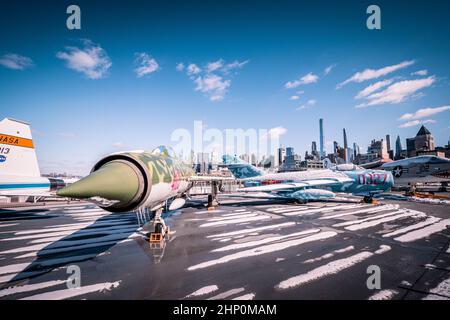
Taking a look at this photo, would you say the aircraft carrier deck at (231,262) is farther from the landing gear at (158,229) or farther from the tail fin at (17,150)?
the tail fin at (17,150)

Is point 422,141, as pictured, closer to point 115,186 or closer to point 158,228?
point 158,228

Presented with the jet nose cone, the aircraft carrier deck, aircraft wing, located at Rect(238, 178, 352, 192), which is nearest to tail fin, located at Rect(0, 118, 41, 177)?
the aircraft carrier deck

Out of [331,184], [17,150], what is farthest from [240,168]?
[17,150]

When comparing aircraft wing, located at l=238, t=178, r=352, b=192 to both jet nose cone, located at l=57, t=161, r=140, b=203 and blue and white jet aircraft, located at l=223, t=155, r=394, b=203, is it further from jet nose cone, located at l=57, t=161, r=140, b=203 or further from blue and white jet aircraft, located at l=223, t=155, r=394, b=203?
jet nose cone, located at l=57, t=161, r=140, b=203

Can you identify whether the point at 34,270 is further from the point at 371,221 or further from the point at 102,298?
the point at 371,221


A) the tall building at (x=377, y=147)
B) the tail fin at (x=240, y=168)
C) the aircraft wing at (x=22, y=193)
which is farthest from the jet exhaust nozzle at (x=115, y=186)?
the tall building at (x=377, y=147)

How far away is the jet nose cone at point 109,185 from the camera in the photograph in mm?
3025

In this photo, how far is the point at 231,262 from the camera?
5422 millimetres

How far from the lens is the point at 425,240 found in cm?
735

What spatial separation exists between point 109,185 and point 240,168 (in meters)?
20.1

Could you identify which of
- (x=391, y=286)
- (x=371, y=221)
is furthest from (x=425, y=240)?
(x=391, y=286)

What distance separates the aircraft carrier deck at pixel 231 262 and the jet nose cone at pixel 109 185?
2.07m

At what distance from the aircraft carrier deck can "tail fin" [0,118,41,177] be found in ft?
12.9
